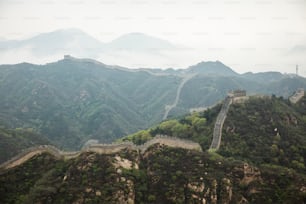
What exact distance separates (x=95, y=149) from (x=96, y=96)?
325 ft

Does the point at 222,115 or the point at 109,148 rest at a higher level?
the point at 222,115

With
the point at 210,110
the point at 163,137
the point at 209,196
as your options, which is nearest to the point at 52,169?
the point at 163,137

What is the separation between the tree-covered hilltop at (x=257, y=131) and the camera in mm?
49156

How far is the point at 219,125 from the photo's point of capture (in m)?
55.4

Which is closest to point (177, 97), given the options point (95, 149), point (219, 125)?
point (219, 125)

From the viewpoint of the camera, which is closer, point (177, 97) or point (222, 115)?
point (222, 115)

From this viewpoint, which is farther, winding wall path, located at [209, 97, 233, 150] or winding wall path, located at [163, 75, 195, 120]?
winding wall path, located at [163, 75, 195, 120]

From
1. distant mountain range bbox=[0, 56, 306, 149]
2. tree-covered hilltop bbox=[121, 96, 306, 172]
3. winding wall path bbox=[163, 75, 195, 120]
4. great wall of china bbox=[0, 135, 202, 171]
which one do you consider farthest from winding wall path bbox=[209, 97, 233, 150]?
winding wall path bbox=[163, 75, 195, 120]

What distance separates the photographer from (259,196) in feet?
127

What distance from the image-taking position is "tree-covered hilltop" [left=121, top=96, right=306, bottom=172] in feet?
161

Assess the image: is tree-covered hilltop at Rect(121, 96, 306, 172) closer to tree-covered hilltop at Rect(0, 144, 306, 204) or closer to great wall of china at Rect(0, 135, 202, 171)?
tree-covered hilltop at Rect(0, 144, 306, 204)

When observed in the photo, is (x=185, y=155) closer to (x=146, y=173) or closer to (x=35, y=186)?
(x=146, y=173)

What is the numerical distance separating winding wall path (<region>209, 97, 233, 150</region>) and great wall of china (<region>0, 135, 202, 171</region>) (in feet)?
12.7

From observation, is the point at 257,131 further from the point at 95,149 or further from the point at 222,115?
the point at 95,149
